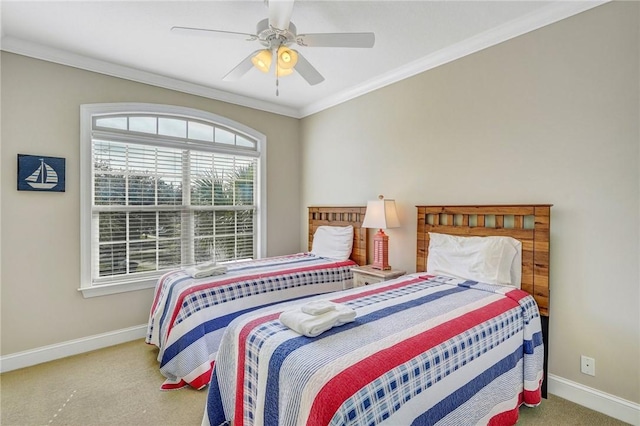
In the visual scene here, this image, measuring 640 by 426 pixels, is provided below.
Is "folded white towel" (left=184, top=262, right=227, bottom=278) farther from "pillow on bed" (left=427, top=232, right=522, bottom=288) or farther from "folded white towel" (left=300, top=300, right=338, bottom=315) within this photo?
"pillow on bed" (left=427, top=232, right=522, bottom=288)

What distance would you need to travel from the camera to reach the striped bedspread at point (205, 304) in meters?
2.39

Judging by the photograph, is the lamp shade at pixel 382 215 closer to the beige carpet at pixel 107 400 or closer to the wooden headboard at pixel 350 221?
the wooden headboard at pixel 350 221

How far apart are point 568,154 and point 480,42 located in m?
1.16

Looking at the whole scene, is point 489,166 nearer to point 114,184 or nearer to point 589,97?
point 589,97

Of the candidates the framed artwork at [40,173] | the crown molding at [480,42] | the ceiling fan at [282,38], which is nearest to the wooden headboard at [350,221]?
the crown molding at [480,42]

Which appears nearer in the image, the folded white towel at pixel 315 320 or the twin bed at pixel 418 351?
the twin bed at pixel 418 351

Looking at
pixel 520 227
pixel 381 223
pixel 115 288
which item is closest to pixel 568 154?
pixel 520 227

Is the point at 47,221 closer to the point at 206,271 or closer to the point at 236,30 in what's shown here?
the point at 206,271

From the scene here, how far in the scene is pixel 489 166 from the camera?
2662 millimetres

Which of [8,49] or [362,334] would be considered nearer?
[362,334]

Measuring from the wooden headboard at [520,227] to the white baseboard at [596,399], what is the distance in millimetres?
504

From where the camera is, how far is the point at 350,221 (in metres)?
3.89

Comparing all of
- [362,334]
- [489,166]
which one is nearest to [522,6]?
[489,166]

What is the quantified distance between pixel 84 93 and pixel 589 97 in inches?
163
